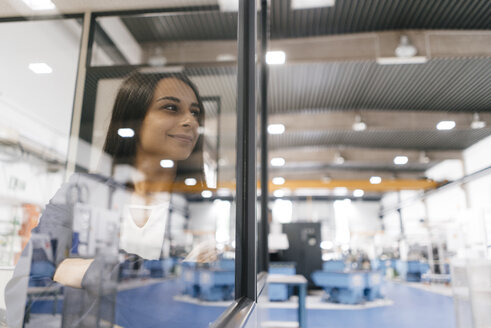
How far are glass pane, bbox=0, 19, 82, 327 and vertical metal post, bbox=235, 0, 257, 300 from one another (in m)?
0.70

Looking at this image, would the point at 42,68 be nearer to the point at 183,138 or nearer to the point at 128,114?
the point at 128,114

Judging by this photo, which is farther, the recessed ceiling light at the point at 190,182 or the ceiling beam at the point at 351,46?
the ceiling beam at the point at 351,46

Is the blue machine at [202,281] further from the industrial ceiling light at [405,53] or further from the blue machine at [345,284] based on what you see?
the industrial ceiling light at [405,53]

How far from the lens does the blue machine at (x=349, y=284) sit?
27.4ft

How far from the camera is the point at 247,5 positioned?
4.87ft

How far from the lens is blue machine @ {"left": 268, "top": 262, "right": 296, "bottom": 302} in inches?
321

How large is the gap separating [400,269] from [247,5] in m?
15.7

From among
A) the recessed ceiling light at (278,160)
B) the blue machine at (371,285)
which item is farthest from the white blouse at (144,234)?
the recessed ceiling light at (278,160)

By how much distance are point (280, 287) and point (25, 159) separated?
8.25 metres

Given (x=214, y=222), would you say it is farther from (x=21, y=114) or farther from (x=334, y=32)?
(x=334, y=32)

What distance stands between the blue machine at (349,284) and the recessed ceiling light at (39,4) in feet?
28.2

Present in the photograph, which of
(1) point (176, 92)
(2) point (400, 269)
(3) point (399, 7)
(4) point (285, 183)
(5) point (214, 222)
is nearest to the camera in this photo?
(1) point (176, 92)

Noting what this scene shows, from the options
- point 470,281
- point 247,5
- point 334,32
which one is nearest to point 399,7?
point 334,32

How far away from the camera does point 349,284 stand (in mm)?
8297
